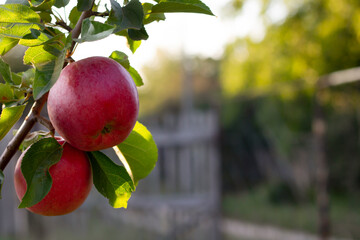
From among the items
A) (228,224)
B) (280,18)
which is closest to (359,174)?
(228,224)

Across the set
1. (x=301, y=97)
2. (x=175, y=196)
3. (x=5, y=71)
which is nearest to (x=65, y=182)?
(x=5, y=71)

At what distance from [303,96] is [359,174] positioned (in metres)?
1.46

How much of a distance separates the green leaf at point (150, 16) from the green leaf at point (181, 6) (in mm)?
15

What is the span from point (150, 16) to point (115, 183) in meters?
0.23

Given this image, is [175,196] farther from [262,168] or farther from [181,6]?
[181,6]

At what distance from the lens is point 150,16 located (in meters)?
0.56

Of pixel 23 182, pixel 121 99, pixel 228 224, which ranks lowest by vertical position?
pixel 228 224

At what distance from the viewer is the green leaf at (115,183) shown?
542mm

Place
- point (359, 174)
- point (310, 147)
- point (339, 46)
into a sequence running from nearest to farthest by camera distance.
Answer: point (359, 174) < point (310, 147) < point (339, 46)

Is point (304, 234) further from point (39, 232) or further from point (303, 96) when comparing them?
point (39, 232)

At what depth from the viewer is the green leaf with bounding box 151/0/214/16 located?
1.71 feet

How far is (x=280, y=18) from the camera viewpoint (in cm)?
650

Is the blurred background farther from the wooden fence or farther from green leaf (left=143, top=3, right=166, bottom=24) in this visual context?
green leaf (left=143, top=3, right=166, bottom=24)

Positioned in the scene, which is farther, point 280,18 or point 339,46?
point 280,18
